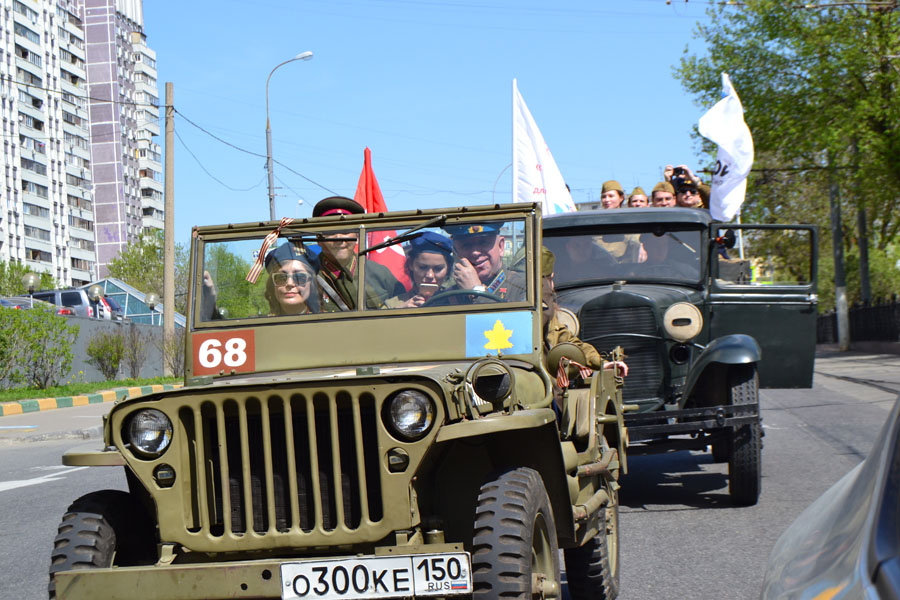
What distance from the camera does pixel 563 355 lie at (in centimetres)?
507

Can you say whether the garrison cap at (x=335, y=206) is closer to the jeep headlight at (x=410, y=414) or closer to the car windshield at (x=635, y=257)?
the jeep headlight at (x=410, y=414)

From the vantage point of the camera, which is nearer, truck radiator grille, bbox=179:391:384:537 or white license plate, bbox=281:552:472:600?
white license plate, bbox=281:552:472:600

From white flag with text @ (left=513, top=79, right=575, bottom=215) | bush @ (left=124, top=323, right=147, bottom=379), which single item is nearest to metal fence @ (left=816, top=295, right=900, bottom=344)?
bush @ (left=124, top=323, right=147, bottom=379)

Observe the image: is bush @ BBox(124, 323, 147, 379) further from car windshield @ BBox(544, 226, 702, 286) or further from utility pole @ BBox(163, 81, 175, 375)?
car windshield @ BBox(544, 226, 702, 286)

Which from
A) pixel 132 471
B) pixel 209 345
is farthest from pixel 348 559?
pixel 209 345

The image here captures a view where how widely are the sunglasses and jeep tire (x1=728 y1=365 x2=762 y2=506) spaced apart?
4.10 metres

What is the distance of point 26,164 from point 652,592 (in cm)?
10218

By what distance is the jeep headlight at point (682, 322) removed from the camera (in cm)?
946

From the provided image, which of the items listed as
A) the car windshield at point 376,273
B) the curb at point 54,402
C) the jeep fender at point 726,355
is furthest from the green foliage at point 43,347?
the car windshield at point 376,273

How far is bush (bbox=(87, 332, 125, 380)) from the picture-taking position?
28969 mm

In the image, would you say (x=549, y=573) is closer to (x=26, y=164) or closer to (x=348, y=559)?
(x=348, y=559)

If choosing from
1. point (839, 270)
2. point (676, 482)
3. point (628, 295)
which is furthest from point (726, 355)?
point (839, 270)

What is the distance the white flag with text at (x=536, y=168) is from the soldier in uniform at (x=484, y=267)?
27.5ft

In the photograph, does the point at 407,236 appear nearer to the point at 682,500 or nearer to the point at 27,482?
the point at 682,500
